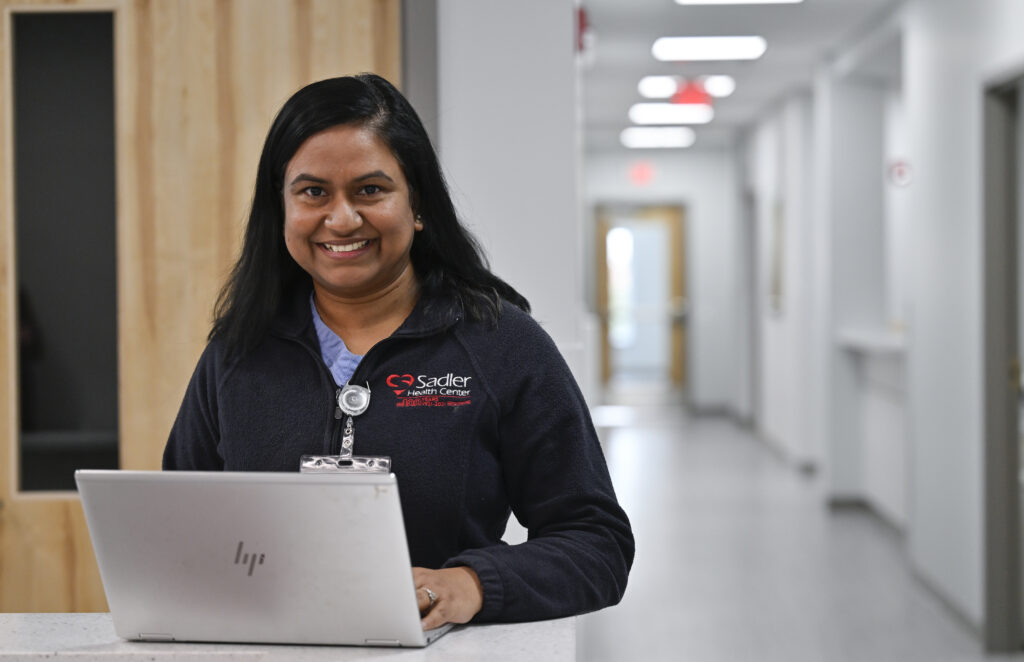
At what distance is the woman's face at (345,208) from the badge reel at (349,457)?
157mm

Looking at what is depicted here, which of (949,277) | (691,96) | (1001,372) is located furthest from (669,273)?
(1001,372)

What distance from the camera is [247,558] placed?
125 centimetres

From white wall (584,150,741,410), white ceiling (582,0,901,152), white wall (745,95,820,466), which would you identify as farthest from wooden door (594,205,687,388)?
white ceiling (582,0,901,152)

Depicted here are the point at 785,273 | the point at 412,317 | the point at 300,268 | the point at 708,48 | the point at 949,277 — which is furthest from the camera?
the point at 785,273

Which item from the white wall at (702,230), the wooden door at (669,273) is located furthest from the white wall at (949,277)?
the wooden door at (669,273)

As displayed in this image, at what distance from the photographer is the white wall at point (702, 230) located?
12562 mm

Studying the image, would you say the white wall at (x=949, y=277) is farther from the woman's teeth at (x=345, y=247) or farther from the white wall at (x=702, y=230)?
the white wall at (x=702, y=230)

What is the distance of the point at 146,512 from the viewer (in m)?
1.26

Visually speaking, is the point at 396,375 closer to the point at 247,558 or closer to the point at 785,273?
the point at 247,558

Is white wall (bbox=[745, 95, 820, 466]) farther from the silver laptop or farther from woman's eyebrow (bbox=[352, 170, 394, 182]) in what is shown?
the silver laptop

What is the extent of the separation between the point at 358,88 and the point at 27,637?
85 cm

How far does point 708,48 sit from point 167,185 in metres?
5.26

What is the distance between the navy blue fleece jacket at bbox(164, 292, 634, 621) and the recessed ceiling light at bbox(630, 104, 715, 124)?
832cm

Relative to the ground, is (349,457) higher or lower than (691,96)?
lower
